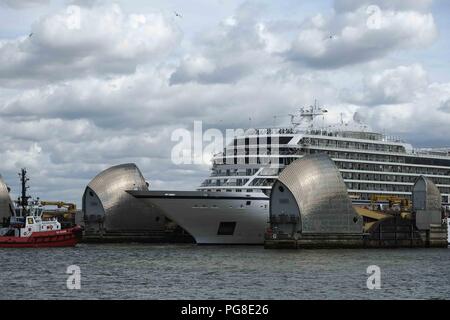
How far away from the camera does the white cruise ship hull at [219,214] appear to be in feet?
316

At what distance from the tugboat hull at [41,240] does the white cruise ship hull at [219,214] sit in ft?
33.9

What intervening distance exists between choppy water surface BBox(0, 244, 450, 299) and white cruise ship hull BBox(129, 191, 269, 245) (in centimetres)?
637

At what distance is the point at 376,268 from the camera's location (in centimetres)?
6612

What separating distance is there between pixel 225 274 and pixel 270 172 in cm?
4181

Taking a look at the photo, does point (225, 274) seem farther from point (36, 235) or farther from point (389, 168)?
point (389, 168)

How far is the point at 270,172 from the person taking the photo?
103 metres

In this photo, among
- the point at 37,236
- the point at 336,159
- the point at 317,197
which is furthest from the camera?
the point at 336,159

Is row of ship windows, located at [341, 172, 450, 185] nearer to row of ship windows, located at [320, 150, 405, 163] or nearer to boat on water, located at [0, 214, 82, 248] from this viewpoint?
row of ship windows, located at [320, 150, 405, 163]

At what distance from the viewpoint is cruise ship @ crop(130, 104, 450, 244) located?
96938mm

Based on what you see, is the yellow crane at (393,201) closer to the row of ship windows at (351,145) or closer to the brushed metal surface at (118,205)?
the row of ship windows at (351,145)

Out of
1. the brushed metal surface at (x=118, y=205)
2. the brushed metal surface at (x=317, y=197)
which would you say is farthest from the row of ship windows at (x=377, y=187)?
the brushed metal surface at (x=118, y=205)

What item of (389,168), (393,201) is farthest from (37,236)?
(389,168)

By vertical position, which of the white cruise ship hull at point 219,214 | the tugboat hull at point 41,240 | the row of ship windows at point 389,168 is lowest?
the tugboat hull at point 41,240

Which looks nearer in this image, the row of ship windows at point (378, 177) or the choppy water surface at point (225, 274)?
the choppy water surface at point (225, 274)
